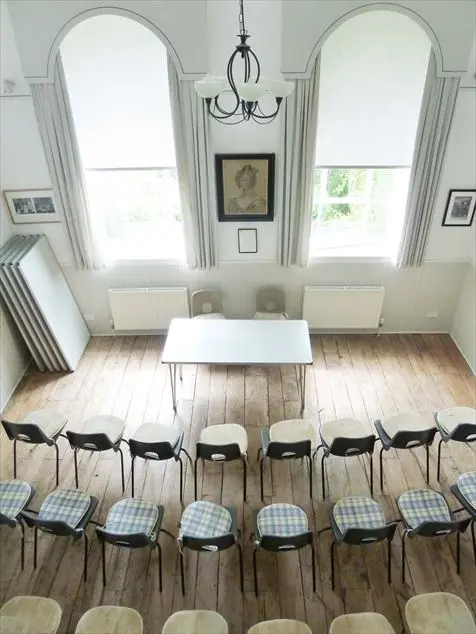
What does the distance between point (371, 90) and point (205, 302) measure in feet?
10.3

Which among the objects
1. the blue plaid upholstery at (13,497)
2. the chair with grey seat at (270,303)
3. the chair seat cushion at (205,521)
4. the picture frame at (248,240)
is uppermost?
the picture frame at (248,240)

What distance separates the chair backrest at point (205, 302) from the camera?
6091 millimetres

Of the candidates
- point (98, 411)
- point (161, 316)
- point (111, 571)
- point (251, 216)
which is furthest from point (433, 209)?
point (111, 571)

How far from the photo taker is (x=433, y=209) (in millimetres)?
5566

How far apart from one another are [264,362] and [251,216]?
1918 mm

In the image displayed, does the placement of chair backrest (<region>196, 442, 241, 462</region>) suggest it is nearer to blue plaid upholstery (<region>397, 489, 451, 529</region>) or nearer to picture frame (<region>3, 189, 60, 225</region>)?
blue plaid upholstery (<region>397, 489, 451, 529</region>)

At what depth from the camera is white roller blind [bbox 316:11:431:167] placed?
15.3 ft

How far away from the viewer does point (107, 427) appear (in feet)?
14.7

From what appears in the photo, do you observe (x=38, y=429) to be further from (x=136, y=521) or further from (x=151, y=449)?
(x=136, y=521)

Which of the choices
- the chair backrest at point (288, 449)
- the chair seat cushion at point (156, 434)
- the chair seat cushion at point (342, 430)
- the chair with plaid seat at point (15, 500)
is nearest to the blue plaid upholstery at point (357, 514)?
the chair backrest at point (288, 449)

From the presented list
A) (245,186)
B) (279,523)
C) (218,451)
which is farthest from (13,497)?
(245,186)

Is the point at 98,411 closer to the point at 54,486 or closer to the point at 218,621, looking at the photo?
the point at 54,486

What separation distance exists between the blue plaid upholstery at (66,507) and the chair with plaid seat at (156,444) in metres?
0.53

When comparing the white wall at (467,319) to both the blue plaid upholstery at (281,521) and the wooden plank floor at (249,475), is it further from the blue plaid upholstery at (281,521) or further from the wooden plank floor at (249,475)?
the blue plaid upholstery at (281,521)
